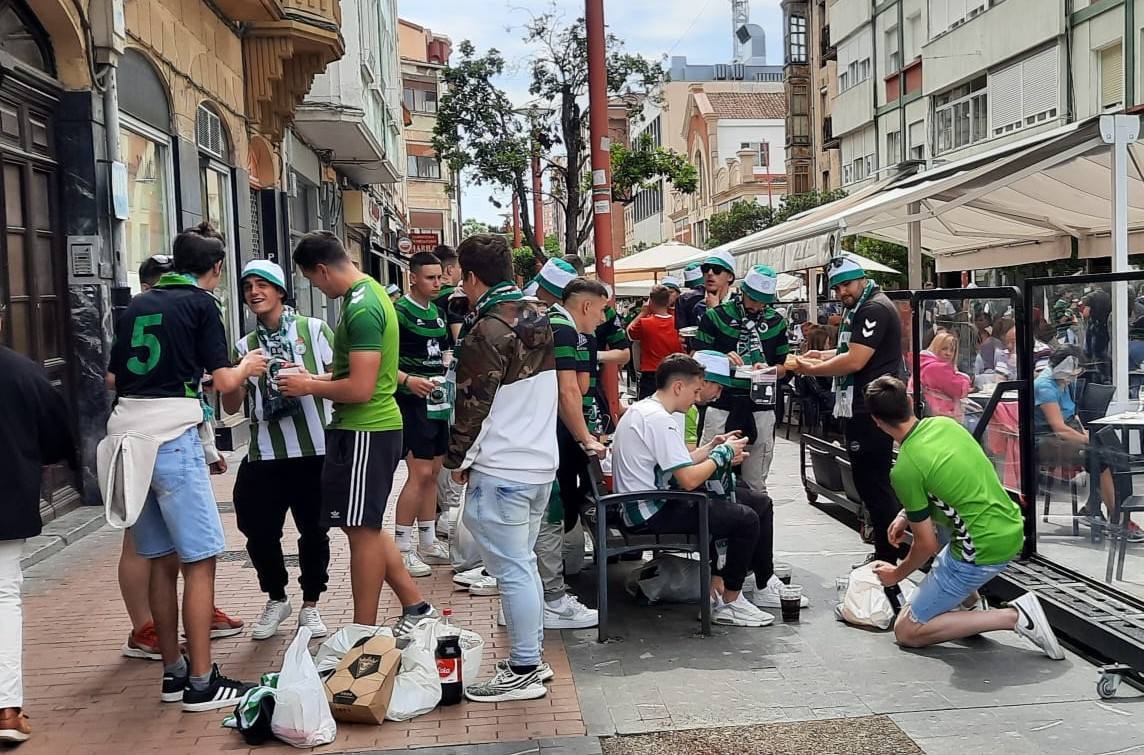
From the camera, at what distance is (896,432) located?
5285mm

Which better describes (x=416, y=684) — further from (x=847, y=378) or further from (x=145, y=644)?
(x=847, y=378)

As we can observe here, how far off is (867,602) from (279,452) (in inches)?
116

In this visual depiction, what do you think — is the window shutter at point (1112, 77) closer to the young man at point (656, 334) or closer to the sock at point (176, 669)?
the young man at point (656, 334)

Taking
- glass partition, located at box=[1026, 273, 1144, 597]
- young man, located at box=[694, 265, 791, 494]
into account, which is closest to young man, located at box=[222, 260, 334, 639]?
young man, located at box=[694, 265, 791, 494]

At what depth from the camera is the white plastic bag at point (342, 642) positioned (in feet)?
15.5

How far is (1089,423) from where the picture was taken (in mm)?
5527

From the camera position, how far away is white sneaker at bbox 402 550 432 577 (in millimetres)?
6723

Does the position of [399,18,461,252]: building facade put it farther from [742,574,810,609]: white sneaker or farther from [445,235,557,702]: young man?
[445,235,557,702]: young man

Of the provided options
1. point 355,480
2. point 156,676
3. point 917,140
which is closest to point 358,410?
point 355,480

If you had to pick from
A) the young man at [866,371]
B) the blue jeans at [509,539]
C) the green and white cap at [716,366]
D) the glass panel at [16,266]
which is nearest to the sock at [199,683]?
the blue jeans at [509,539]

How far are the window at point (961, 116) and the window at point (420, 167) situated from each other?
33.0m

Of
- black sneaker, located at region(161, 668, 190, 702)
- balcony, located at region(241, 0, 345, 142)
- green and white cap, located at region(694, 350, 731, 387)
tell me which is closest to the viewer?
black sneaker, located at region(161, 668, 190, 702)

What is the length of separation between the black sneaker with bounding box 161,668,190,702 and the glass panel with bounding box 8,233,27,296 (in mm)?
4136

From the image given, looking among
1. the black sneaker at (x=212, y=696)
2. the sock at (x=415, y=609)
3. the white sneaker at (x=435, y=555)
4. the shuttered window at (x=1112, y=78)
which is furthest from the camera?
the shuttered window at (x=1112, y=78)
